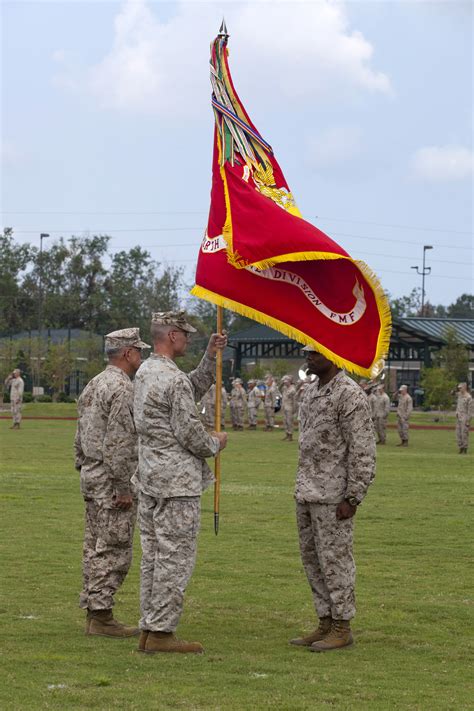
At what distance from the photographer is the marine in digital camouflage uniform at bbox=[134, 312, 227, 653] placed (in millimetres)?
8320

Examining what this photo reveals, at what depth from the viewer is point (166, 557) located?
830 cm

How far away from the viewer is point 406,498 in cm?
1969

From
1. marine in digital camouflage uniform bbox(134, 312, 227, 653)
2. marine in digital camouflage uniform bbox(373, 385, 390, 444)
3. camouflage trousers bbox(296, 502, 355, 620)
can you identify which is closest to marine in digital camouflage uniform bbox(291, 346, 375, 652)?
camouflage trousers bbox(296, 502, 355, 620)

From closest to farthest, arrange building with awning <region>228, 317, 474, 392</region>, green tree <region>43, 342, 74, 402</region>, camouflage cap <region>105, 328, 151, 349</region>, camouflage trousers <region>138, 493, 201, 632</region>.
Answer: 1. camouflage trousers <region>138, 493, 201, 632</region>
2. camouflage cap <region>105, 328, 151, 349</region>
3. green tree <region>43, 342, 74, 402</region>
4. building with awning <region>228, 317, 474, 392</region>

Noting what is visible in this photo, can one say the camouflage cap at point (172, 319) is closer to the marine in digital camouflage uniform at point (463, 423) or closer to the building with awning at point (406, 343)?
the marine in digital camouflage uniform at point (463, 423)

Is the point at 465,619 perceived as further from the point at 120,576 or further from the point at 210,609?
the point at 120,576

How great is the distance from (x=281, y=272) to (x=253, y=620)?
2721 mm

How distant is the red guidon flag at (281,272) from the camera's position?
906cm

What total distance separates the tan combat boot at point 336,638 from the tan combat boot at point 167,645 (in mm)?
853

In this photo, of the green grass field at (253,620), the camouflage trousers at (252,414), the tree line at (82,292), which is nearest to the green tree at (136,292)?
the tree line at (82,292)

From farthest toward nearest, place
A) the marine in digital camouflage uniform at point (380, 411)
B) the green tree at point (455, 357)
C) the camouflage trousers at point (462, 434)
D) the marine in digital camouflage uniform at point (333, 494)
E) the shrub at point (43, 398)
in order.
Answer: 1. the green tree at point (455, 357)
2. the shrub at point (43, 398)
3. the marine in digital camouflage uniform at point (380, 411)
4. the camouflage trousers at point (462, 434)
5. the marine in digital camouflage uniform at point (333, 494)

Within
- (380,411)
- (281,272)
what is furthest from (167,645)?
(380,411)

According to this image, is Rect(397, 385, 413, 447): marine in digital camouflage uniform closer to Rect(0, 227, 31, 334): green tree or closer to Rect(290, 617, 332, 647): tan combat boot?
Rect(290, 617, 332, 647): tan combat boot

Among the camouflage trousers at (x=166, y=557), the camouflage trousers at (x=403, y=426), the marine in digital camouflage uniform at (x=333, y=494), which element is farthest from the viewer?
the camouflage trousers at (x=403, y=426)
